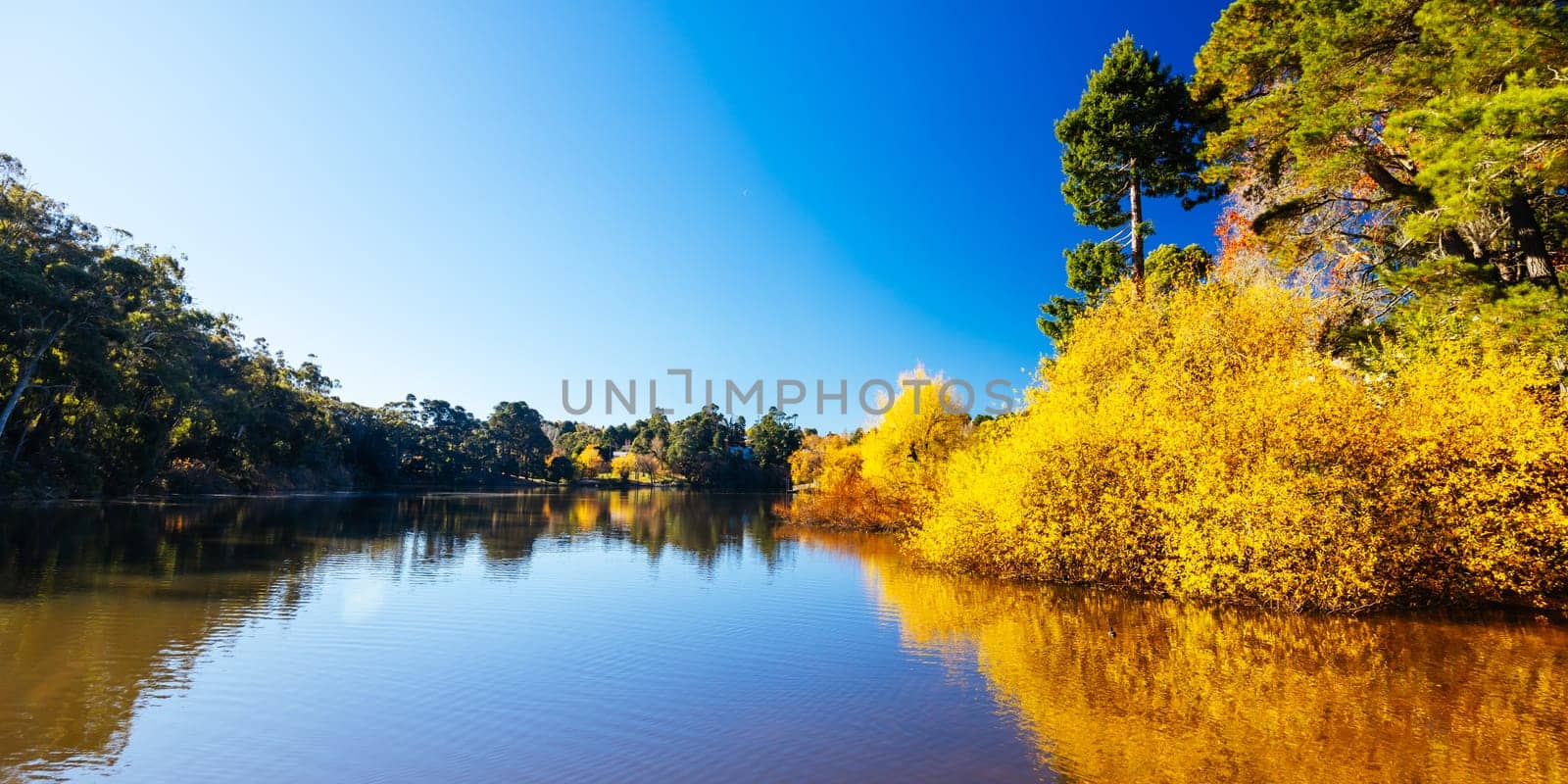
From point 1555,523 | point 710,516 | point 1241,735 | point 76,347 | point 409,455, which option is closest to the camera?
point 1241,735

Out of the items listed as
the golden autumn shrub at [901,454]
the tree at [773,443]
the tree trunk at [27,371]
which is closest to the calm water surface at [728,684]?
the golden autumn shrub at [901,454]

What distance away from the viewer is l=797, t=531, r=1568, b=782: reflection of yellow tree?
739 cm

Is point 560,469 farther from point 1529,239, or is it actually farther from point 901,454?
point 1529,239

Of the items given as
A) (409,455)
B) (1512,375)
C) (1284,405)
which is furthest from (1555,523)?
(409,455)

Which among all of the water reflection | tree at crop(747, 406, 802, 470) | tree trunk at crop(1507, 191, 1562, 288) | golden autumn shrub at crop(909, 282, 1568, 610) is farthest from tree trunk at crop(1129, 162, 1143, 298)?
tree at crop(747, 406, 802, 470)

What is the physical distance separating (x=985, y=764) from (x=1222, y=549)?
933 centimetres

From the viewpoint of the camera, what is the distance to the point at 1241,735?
8133 mm

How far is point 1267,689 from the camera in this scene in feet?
32.1

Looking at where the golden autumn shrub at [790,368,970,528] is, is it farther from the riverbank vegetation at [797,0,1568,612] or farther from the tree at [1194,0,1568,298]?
the tree at [1194,0,1568,298]

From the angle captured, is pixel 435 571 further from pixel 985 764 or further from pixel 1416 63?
pixel 1416 63

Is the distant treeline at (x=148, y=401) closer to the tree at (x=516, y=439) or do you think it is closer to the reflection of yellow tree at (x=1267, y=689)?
the tree at (x=516, y=439)

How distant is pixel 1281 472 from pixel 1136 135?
12602 millimetres

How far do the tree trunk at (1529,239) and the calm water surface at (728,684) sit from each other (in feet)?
21.0

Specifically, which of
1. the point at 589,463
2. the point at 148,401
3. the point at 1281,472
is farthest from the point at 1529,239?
the point at 589,463
